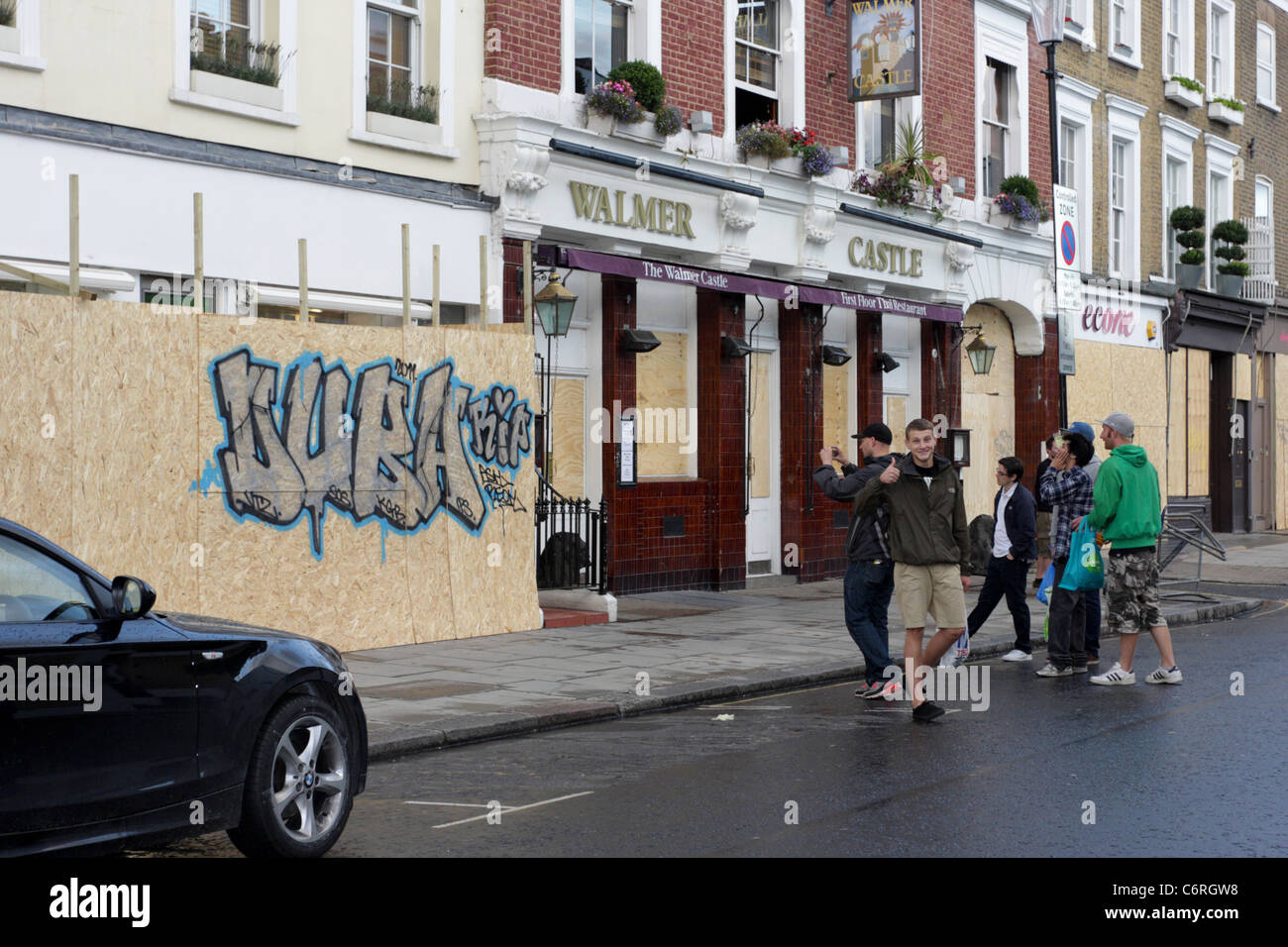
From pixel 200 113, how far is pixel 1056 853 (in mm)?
9958

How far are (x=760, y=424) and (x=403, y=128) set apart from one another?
7254 mm

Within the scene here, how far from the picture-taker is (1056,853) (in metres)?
6.48

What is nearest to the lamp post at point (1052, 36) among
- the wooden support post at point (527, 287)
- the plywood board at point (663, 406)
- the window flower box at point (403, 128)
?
the plywood board at point (663, 406)

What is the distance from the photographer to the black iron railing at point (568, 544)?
16000mm

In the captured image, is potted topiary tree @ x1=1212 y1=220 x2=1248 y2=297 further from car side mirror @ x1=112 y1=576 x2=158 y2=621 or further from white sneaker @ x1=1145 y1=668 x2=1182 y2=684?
car side mirror @ x1=112 y1=576 x2=158 y2=621

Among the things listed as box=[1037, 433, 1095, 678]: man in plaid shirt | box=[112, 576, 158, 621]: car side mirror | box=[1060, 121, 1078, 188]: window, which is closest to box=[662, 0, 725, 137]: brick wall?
box=[1037, 433, 1095, 678]: man in plaid shirt

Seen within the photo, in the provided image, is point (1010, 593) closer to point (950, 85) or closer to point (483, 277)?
point (483, 277)

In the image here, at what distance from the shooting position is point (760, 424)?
2095cm

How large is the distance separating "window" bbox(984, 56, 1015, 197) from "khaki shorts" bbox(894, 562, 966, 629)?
1645cm

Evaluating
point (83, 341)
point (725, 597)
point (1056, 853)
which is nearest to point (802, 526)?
point (725, 597)

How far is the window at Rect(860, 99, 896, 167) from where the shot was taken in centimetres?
2248

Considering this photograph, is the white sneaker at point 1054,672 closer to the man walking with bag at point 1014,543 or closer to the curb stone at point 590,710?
the man walking with bag at point 1014,543

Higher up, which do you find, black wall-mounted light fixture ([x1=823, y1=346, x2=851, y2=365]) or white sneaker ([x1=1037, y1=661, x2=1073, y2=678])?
black wall-mounted light fixture ([x1=823, y1=346, x2=851, y2=365])
